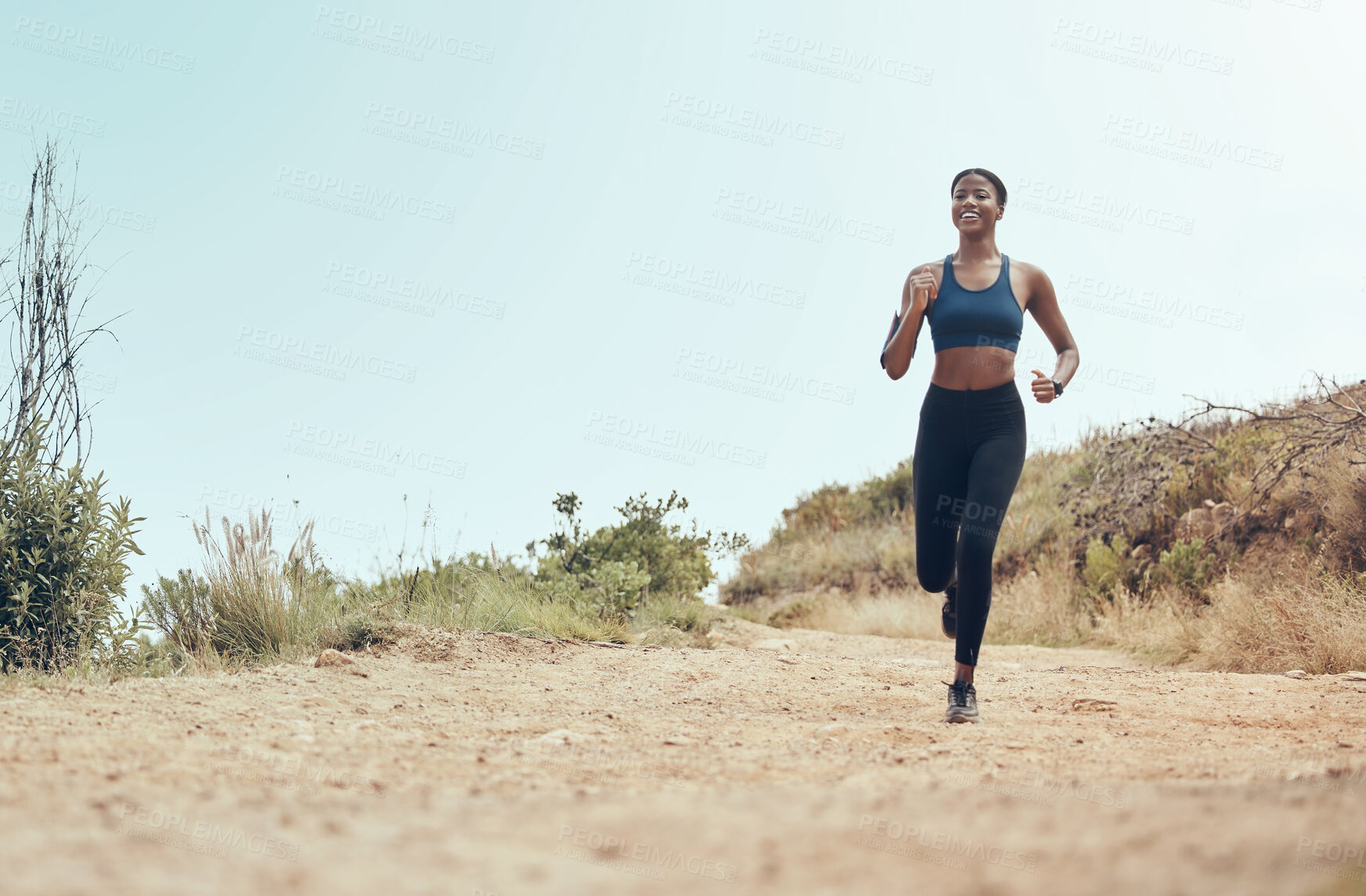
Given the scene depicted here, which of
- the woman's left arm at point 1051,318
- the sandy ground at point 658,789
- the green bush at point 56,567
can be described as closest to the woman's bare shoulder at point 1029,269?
the woman's left arm at point 1051,318

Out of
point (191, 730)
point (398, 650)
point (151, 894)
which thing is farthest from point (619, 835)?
point (398, 650)

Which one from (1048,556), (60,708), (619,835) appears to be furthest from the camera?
(1048,556)

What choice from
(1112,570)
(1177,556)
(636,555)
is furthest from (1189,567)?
(636,555)

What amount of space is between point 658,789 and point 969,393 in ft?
9.09

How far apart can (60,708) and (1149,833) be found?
4200 mm

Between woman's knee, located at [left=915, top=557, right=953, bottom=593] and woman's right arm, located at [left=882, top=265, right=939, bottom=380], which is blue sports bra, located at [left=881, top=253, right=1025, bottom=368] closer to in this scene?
woman's right arm, located at [left=882, top=265, right=939, bottom=380]

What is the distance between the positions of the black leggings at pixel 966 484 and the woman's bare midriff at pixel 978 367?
1.3 inches

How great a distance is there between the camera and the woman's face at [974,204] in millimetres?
5086

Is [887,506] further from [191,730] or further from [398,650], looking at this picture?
[191,730]

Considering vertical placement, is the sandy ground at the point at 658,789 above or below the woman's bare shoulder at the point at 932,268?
below

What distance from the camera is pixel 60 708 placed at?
4.22 meters

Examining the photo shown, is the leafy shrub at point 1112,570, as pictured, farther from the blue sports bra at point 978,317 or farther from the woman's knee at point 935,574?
the blue sports bra at point 978,317

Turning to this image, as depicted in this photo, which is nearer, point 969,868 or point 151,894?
point 151,894

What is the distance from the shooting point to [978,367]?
4.84 m
